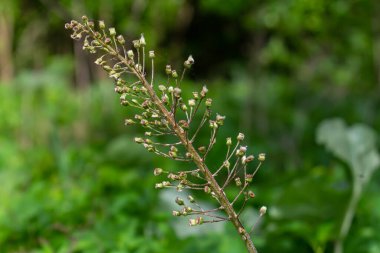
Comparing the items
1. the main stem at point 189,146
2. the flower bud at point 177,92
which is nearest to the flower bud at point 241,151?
the main stem at point 189,146

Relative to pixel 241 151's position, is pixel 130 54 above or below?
above

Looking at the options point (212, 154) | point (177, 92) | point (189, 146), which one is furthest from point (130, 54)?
point (212, 154)

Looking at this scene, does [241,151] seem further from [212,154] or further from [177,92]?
[212,154]

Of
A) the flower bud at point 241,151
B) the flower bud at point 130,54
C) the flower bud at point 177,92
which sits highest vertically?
the flower bud at point 130,54

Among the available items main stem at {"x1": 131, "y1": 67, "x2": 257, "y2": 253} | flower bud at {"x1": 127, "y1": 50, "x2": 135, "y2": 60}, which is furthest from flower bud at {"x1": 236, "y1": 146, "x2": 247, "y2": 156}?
flower bud at {"x1": 127, "y1": 50, "x2": 135, "y2": 60}

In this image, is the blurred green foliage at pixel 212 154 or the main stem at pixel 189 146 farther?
the blurred green foliage at pixel 212 154

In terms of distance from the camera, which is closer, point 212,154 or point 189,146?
point 189,146

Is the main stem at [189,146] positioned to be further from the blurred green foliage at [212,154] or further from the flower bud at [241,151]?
the blurred green foliage at [212,154]

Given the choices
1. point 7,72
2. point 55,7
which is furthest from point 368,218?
point 7,72
